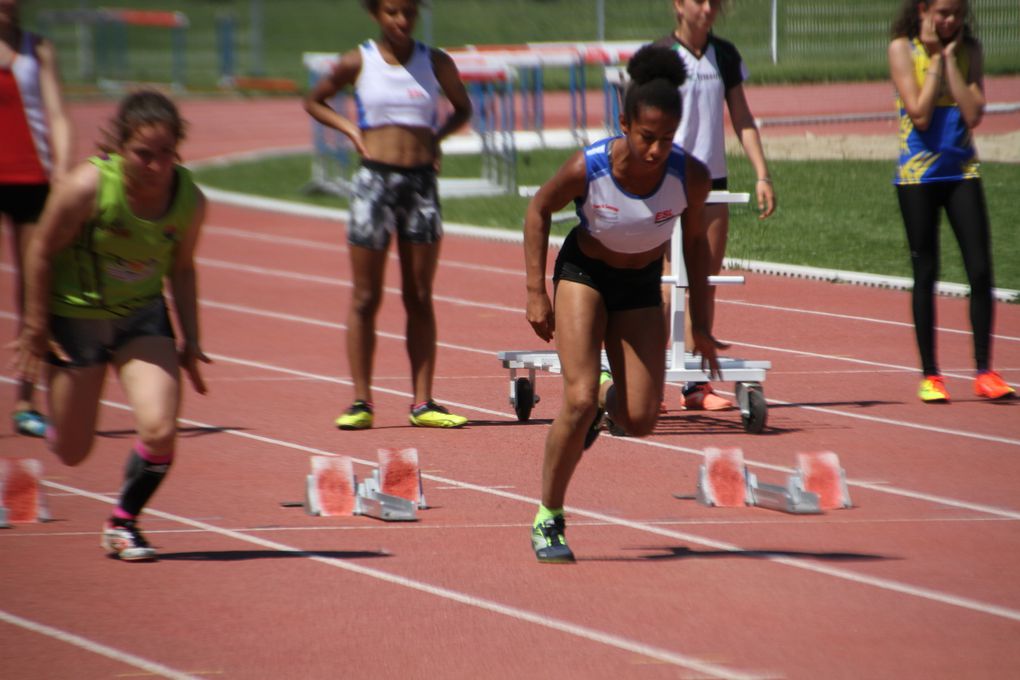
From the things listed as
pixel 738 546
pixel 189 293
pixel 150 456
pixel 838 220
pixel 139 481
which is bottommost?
pixel 738 546

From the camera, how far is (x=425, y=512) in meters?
6.67

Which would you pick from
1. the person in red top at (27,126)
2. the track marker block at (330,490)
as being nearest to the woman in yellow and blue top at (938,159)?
the track marker block at (330,490)

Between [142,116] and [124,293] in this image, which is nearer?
[142,116]

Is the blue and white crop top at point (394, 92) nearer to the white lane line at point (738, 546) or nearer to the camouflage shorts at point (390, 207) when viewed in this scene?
the camouflage shorts at point (390, 207)

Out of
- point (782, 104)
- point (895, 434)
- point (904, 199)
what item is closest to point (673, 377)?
point (895, 434)

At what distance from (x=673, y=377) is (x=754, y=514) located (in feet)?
5.45

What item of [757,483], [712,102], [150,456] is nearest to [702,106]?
[712,102]

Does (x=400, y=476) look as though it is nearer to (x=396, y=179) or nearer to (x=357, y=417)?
(x=357, y=417)

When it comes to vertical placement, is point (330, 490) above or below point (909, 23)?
below

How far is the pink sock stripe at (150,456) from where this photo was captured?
5812 mm

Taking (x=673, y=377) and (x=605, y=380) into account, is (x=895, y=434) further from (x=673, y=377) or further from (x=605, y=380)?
(x=605, y=380)

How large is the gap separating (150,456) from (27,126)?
3029 mm

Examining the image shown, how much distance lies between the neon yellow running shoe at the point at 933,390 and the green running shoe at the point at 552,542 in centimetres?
355

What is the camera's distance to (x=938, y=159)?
8.68 metres
